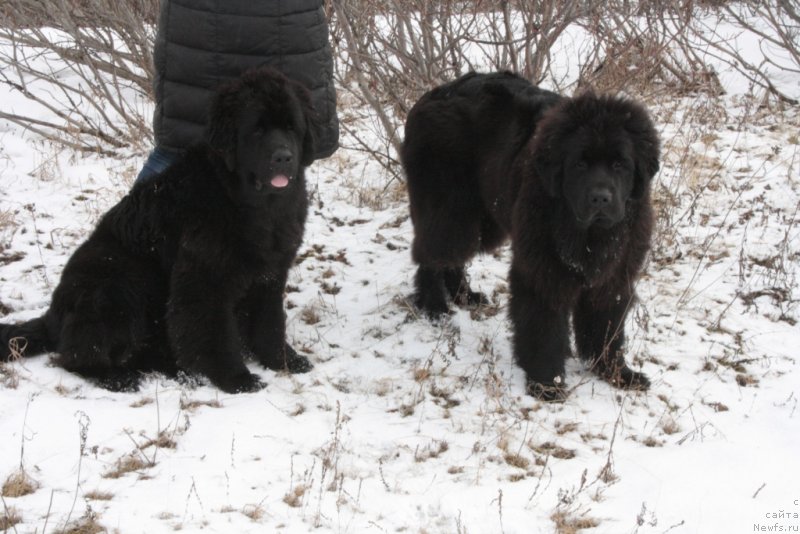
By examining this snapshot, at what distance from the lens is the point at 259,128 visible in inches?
137

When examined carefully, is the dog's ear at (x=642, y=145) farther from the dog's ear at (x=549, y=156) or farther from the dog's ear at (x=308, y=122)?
the dog's ear at (x=308, y=122)

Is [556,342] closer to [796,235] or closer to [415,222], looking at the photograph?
[415,222]

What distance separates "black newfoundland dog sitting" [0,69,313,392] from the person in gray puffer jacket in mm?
316

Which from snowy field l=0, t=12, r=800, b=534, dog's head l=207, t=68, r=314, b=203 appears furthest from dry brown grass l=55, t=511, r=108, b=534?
dog's head l=207, t=68, r=314, b=203

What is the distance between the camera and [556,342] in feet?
12.7

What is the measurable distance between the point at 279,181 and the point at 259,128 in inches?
10.2

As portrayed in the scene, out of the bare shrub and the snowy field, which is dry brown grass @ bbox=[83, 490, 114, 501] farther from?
the bare shrub

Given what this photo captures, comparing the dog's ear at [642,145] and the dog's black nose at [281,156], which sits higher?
the dog's ear at [642,145]

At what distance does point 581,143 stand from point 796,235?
9.50 feet

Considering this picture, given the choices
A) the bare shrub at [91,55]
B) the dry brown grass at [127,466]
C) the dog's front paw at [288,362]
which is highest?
the bare shrub at [91,55]

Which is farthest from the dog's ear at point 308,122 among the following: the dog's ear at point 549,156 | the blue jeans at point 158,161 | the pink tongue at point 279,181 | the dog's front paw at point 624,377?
the dog's front paw at point 624,377

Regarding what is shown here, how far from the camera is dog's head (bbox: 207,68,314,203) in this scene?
3.47 meters

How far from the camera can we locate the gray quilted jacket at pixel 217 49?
13.0 ft

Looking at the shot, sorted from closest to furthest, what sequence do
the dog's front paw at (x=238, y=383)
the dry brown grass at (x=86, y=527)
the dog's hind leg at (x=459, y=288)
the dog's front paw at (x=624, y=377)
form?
the dry brown grass at (x=86, y=527) → the dog's front paw at (x=238, y=383) → the dog's front paw at (x=624, y=377) → the dog's hind leg at (x=459, y=288)
